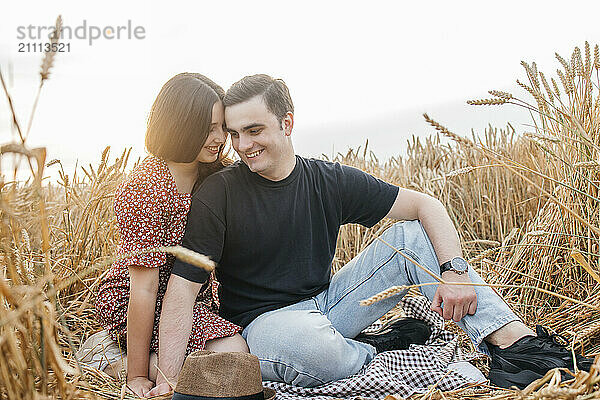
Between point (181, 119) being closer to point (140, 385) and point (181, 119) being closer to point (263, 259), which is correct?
point (263, 259)

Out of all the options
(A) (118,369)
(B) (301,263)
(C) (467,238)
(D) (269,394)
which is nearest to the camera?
(D) (269,394)

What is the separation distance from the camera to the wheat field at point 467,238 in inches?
32.9

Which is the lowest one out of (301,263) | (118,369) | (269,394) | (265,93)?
(118,369)

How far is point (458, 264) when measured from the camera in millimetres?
2111

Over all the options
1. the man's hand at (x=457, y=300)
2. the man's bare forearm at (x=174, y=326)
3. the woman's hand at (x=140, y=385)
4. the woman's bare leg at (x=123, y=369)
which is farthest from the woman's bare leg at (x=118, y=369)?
the man's hand at (x=457, y=300)

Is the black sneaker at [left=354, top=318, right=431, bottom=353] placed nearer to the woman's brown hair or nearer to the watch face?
the watch face

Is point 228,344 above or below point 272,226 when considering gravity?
below

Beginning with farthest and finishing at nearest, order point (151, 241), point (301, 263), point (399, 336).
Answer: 1. point (399, 336)
2. point (301, 263)
3. point (151, 241)

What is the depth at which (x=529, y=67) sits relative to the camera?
6.03 ft

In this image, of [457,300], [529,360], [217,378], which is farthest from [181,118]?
[529,360]

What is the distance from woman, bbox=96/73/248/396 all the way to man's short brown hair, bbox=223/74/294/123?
6 cm

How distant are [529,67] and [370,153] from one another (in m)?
2.82

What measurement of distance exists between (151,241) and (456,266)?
111 cm

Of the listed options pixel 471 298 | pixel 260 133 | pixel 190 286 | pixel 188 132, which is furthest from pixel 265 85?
pixel 471 298
